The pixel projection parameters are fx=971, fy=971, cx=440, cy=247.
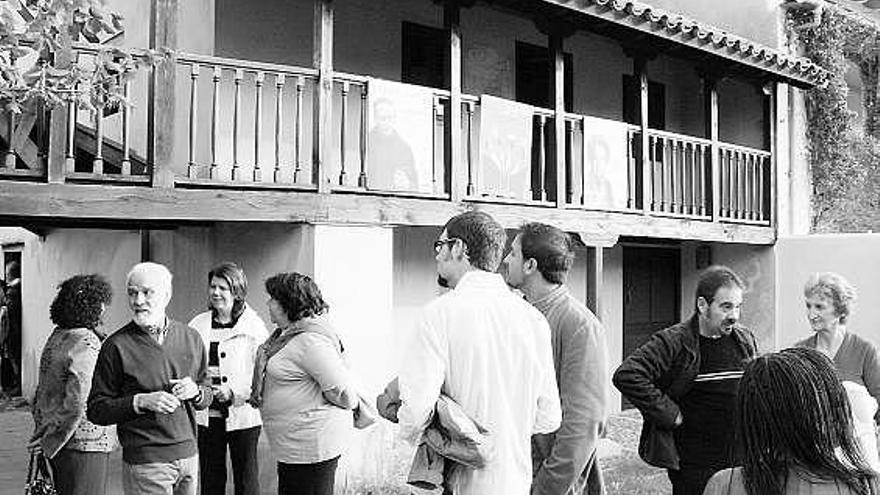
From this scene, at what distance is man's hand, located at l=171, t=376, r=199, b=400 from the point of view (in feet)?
14.9

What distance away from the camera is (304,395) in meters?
4.95

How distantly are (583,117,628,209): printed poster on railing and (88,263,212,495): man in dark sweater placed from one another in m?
7.02

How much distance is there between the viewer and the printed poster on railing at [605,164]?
1091 cm

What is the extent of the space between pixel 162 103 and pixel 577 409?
4918 millimetres

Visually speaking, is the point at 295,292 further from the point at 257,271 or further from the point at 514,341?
the point at 257,271

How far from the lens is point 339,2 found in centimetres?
1009

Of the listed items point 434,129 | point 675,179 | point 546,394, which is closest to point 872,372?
point 546,394

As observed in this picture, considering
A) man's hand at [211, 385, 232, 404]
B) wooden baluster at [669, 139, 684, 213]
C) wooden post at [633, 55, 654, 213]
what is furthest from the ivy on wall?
man's hand at [211, 385, 232, 404]

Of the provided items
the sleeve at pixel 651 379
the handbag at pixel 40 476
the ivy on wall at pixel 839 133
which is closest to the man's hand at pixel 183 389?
the handbag at pixel 40 476

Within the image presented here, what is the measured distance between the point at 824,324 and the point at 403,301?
6122 millimetres

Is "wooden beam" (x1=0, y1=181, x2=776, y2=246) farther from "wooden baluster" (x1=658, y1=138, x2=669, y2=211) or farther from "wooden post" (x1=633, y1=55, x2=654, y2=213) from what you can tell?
"wooden baluster" (x1=658, y1=138, x2=669, y2=211)

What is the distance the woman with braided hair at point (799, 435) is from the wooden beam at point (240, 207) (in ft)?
19.2

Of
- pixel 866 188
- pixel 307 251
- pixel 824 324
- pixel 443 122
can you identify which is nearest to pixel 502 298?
pixel 824 324

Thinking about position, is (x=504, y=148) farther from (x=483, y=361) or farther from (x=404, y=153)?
(x=483, y=361)
